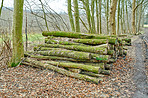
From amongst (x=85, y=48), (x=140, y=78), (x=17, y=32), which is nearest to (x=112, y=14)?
(x=85, y=48)

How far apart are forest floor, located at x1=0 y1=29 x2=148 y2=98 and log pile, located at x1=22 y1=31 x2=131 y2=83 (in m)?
0.32

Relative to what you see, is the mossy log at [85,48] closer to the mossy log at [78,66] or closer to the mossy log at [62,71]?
the mossy log at [78,66]

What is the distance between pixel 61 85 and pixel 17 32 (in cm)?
340

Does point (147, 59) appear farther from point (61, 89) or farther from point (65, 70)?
point (61, 89)

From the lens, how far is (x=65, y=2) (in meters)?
11.9

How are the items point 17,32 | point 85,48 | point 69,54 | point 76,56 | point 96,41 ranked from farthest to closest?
point 96,41 < point 85,48 < point 69,54 < point 76,56 < point 17,32

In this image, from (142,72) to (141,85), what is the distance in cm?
148

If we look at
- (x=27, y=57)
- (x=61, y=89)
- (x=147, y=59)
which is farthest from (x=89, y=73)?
(x=147, y=59)

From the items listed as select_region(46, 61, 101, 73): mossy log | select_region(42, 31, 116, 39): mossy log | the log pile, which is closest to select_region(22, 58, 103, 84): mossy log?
the log pile

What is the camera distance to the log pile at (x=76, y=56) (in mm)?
5867

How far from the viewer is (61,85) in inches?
197

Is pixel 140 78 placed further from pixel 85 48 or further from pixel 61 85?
pixel 61 85

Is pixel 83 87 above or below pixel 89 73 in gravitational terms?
below

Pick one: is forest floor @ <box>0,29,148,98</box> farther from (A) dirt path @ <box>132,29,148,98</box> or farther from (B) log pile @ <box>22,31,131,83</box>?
(B) log pile @ <box>22,31,131,83</box>
